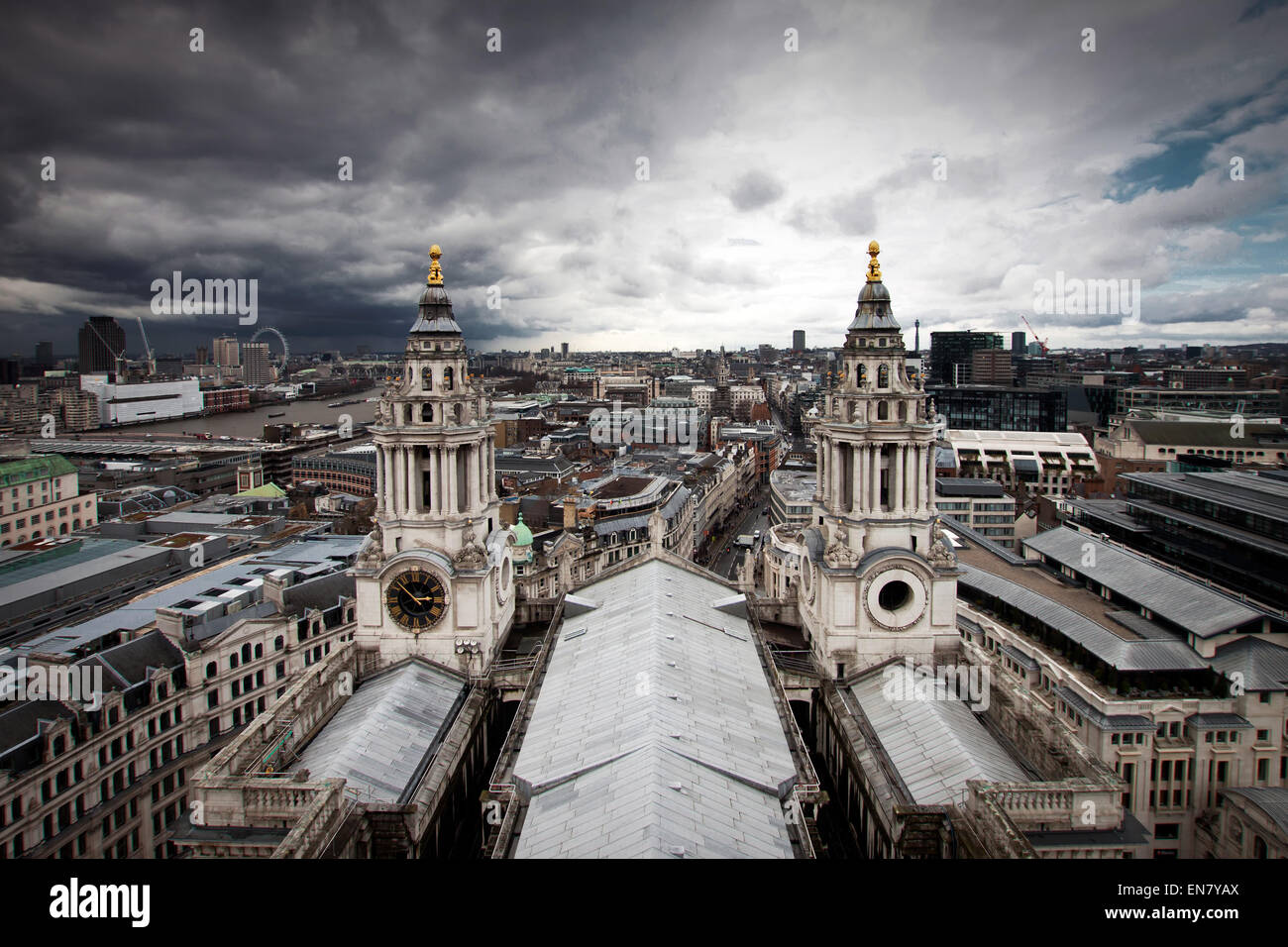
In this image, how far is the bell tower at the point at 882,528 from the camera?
33469mm

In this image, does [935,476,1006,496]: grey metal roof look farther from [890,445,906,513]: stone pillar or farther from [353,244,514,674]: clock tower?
[353,244,514,674]: clock tower

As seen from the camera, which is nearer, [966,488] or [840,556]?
[840,556]

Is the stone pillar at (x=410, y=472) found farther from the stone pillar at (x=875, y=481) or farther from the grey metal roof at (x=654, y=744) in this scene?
the stone pillar at (x=875, y=481)

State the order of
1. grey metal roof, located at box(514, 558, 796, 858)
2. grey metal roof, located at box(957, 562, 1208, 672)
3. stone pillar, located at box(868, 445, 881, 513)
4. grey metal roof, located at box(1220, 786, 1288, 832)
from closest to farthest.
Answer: grey metal roof, located at box(514, 558, 796, 858), stone pillar, located at box(868, 445, 881, 513), grey metal roof, located at box(1220, 786, 1288, 832), grey metal roof, located at box(957, 562, 1208, 672)

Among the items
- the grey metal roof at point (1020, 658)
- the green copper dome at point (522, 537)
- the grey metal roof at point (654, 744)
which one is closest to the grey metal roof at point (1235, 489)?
the grey metal roof at point (1020, 658)

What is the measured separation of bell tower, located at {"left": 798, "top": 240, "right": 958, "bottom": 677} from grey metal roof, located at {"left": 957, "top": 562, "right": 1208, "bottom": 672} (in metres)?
16.5

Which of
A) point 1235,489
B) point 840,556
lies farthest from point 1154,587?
point 840,556

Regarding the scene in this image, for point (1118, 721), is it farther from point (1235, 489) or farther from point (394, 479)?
point (394, 479)

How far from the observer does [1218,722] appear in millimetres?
42312

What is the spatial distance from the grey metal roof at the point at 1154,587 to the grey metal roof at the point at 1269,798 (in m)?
8.54

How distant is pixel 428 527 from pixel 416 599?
3.05 metres

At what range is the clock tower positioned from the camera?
34.5 meters

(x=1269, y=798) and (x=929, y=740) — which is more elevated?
(x=929, y=740)

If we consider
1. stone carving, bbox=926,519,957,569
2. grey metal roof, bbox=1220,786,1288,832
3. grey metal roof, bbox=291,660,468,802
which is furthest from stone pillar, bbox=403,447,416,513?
grey metal roof, bbox=1220,786,1288,832
